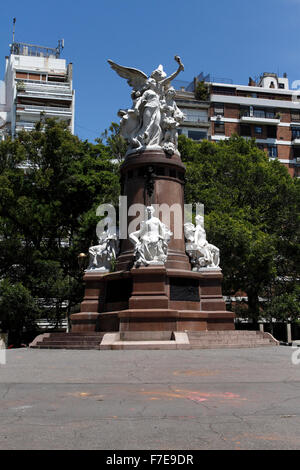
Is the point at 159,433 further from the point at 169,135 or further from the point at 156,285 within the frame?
the point at 169,135

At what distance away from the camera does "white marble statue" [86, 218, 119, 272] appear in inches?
785

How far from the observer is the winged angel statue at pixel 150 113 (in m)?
20.1

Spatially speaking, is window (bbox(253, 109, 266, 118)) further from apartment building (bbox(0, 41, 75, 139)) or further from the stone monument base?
Answer: the stone monument base

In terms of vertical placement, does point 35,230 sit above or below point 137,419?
above

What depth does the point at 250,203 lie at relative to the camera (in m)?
31.9

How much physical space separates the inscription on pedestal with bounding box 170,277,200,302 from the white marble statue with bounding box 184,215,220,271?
1107mm

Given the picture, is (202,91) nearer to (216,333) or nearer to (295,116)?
(295,116)

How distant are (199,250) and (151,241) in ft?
9.79

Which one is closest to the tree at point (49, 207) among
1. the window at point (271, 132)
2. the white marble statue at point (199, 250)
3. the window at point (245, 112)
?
the white marble statue at point (199, 250)

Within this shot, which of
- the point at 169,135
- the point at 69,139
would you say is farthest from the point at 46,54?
the point at 169,135

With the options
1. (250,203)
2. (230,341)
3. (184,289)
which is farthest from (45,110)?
(230,341)

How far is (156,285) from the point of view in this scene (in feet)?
54.8

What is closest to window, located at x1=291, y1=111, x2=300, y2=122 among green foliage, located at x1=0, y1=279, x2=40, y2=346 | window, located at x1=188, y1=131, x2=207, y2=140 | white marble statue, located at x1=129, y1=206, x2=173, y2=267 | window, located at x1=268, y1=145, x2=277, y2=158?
window, located at x1=268, y1=145, x2=277, y2=158

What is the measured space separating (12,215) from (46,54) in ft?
161
